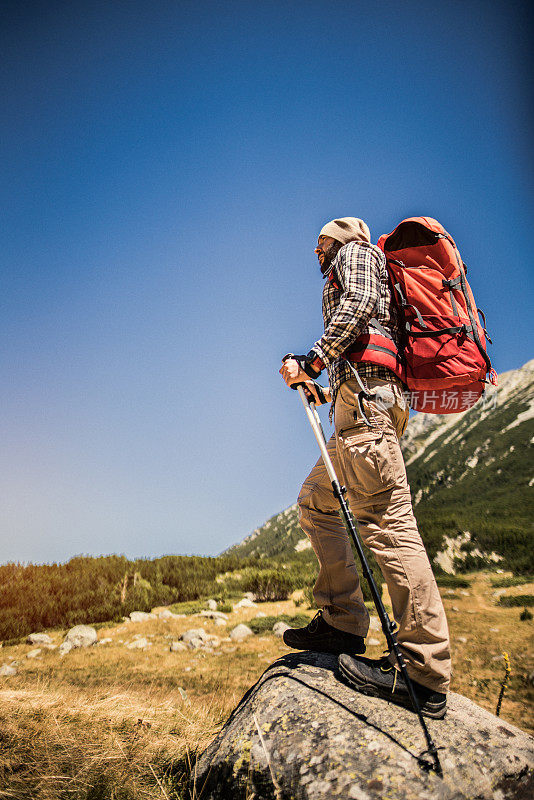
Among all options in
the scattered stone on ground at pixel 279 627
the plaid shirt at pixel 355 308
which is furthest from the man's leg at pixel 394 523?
the scattered stone on ground at pixel 279 627

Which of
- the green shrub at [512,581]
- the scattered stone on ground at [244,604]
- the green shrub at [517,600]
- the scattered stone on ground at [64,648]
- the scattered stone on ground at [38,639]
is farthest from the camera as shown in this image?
the green shrub at [512,581]

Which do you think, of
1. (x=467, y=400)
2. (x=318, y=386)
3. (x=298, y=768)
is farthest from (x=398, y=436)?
(x=298, y=768)

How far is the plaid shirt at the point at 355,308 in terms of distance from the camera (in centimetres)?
269

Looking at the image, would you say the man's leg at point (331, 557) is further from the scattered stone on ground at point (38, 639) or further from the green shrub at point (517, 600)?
the green shrub at point (517, 600)

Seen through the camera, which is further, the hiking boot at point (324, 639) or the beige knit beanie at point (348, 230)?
the beige knit beanie at point (348, 230)

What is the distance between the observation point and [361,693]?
98.9 inches

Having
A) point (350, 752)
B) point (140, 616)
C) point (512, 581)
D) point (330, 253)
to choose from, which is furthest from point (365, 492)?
point (512, 581)

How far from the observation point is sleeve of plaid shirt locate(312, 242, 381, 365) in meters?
2.69

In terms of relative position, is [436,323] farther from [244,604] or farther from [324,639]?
[244,604]

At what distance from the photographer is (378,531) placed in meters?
2.44

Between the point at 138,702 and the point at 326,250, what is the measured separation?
3.86 meters

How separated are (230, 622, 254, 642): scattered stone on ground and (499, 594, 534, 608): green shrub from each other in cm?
498

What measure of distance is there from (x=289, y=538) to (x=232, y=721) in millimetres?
47820

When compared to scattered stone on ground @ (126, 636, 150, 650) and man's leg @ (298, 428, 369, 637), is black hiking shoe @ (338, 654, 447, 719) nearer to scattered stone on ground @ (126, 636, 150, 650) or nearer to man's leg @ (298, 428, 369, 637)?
man's leg @ (298, 428, 369, 637)
